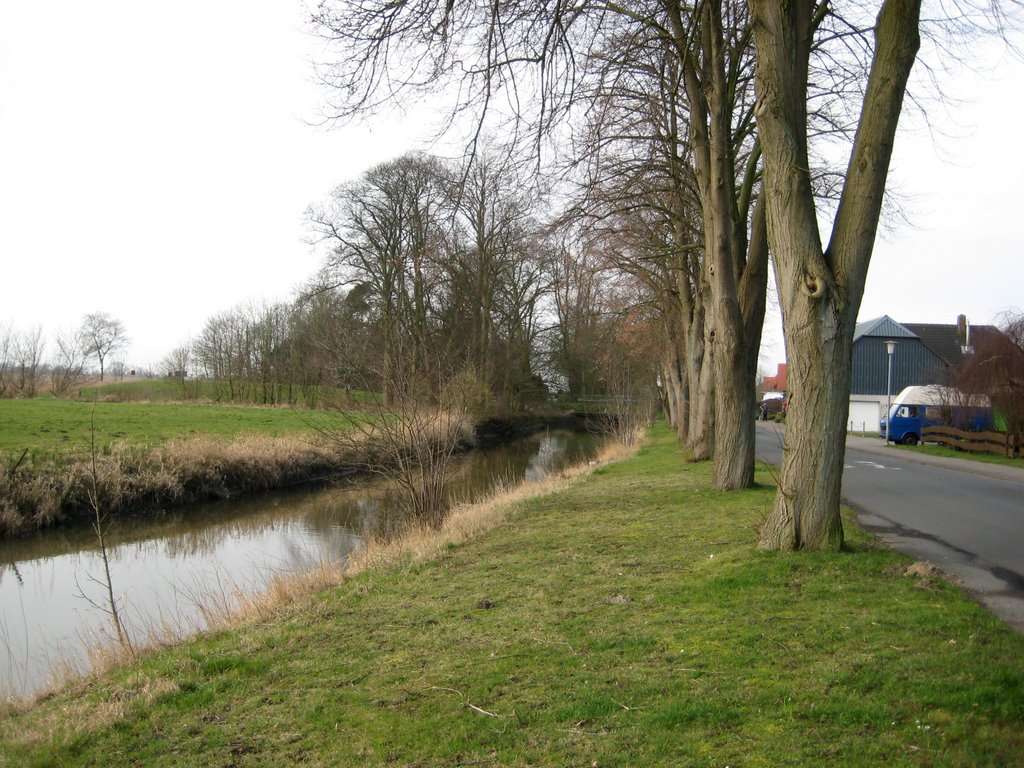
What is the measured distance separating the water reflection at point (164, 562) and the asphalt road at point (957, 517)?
764 centimetres

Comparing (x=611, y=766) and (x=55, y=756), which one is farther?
(x=55, y=756)

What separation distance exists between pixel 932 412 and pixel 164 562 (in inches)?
1108

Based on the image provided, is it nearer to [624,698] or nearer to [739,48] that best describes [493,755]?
[624,698]

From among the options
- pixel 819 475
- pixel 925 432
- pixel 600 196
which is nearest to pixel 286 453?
pixel 600 196

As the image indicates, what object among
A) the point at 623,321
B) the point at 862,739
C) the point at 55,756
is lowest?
the point at 55,756

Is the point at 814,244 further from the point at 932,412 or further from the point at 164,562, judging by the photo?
the point at 932,412

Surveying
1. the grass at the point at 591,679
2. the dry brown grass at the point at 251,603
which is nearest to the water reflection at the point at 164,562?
the dry brown grass at the point at 251,603

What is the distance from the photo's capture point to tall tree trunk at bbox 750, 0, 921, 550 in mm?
6852

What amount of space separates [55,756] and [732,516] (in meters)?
7.89

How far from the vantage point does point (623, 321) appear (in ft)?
84.8

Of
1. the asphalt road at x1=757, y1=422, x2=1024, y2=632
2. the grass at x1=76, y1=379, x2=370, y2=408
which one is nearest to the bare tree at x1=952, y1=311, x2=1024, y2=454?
the asphalt road at x1=757, y1=422, x2=1024, y2=632

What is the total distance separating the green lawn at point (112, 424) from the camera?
61.1 ft

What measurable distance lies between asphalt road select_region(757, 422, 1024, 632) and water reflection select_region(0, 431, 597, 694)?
764cm

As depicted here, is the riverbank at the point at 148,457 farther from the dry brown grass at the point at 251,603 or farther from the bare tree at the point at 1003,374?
the bare tree at the point at 1003,374
